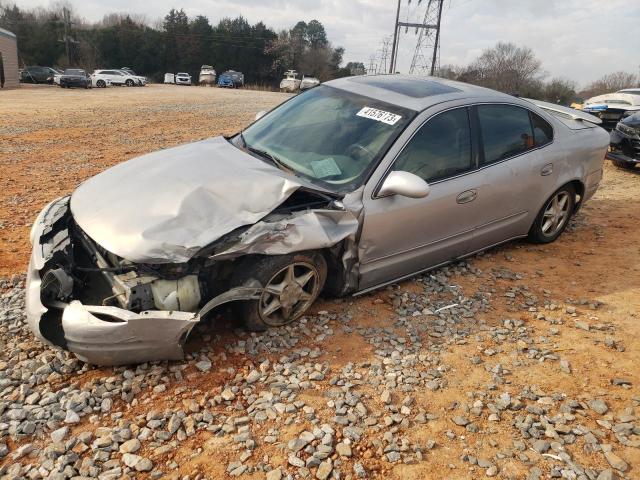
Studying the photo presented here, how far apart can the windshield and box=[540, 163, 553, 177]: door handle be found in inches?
65.5

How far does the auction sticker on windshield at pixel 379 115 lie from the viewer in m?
3.71

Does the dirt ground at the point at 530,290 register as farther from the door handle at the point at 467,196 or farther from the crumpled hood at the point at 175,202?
the crumpled hood at the point at 175,202

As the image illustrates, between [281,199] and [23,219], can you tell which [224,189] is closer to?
[281,199]

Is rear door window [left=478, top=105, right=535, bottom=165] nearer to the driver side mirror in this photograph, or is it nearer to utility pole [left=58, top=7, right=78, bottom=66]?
the driver side mirror

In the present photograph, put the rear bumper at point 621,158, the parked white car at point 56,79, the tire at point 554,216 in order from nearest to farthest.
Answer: the tire at point 554,216
the rear bumper at point 621,158
the parked white car at point 56,79

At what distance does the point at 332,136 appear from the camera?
3.77m

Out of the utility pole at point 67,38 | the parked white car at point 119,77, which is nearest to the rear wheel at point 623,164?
the parked white car at point 119,77

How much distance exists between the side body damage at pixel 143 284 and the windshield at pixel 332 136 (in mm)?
274

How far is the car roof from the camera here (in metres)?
3.90

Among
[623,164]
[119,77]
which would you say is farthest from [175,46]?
[623,164]

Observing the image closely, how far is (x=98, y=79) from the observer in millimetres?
35094

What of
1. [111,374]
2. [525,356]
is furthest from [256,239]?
[525,356]

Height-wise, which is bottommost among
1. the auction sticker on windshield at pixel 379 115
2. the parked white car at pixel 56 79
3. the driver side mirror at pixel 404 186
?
the driver side mirror at pixel 404 186

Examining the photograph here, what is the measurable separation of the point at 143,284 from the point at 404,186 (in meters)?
1.82
